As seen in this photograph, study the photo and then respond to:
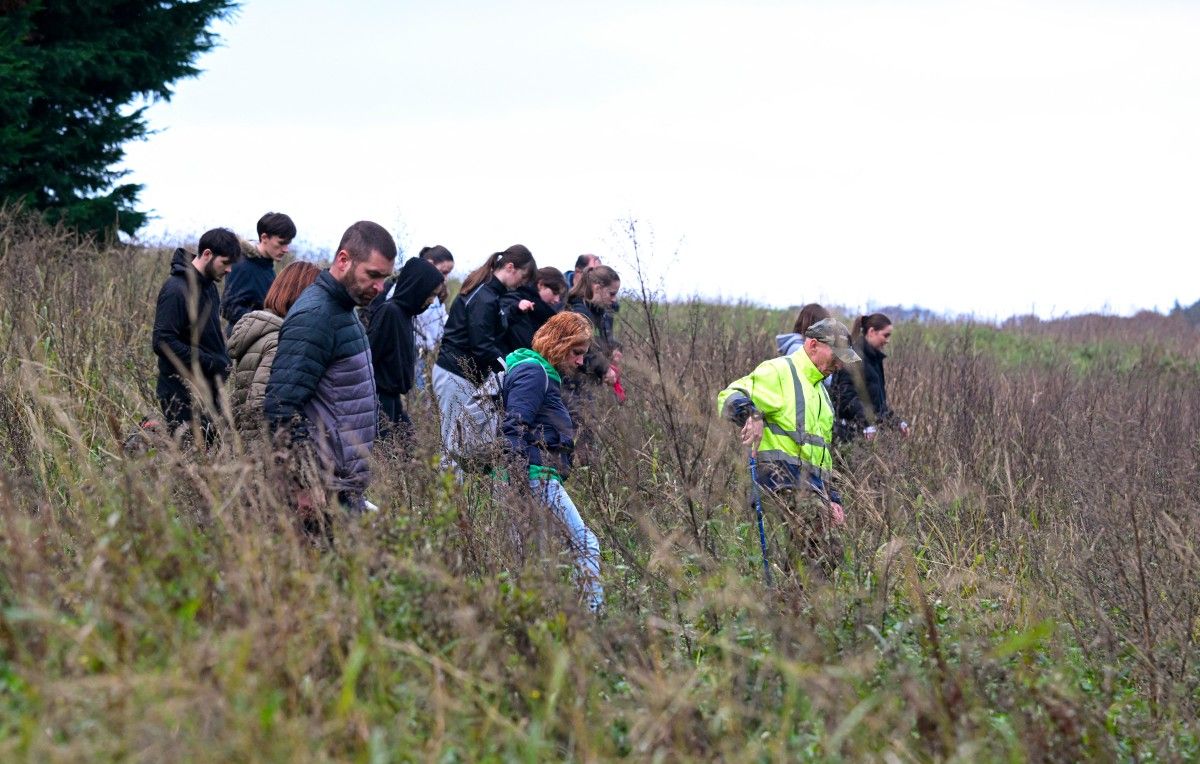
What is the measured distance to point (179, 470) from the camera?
3.86 m

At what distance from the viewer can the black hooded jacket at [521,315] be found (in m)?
8.15

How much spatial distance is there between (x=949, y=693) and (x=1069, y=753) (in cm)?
39

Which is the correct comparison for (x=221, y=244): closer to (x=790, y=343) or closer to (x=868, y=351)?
(x=790, y=343)

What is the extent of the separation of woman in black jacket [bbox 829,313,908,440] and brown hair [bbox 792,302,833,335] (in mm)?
793

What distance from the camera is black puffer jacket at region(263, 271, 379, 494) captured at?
436cm

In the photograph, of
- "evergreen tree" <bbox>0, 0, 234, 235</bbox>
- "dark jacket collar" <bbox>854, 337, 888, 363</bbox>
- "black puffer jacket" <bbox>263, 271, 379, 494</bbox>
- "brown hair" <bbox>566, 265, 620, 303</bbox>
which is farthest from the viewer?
"evergreen tree" <bbox>0, 0, 234, 235</bbox>

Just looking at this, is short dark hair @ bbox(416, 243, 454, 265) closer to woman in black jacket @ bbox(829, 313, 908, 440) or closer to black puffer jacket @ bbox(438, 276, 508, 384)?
black puffer jacket @ bbox(438, 276, 508, 384)

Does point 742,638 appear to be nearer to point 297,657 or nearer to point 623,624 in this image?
point 623,624

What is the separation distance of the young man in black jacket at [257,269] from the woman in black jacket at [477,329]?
117cm

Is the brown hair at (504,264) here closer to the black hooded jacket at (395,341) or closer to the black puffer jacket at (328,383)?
the black hooded jacket at (395,341)

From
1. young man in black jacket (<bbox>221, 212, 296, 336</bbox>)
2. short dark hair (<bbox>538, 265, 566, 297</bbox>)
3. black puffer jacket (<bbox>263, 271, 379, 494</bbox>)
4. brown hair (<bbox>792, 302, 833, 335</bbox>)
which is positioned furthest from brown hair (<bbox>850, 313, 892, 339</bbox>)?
black puffer jacket (<bbox>263, 271, 379, 494</bbox>)

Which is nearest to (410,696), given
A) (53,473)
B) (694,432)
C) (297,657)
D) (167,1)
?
(297,657)

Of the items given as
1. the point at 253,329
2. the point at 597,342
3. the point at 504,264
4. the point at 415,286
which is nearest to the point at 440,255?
the point at 504,264

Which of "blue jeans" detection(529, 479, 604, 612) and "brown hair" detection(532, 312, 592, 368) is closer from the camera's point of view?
"blue jeans" detection(529, 479, 604, 612)
